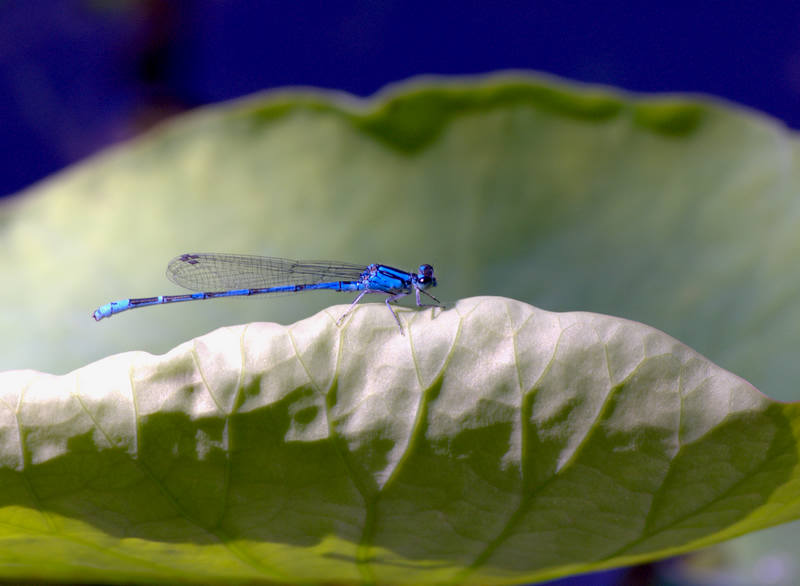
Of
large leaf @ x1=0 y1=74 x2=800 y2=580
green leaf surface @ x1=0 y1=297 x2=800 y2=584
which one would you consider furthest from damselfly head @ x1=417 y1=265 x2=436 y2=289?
green leaf surface @ x1=0 y1=297 x2=800 y2=584

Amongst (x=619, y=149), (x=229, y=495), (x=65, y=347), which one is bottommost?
(x=229, y=495)

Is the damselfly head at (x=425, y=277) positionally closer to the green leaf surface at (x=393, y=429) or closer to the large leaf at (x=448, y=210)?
the large leaf at (x=448, y=210)

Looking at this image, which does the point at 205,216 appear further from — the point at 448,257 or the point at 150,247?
the point at 448,257

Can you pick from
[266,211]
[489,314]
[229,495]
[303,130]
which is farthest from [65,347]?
[489,314]

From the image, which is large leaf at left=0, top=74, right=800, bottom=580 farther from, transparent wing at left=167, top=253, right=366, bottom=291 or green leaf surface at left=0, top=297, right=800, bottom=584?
green leaf surface at left=0, top=297, right=800, bottom=584

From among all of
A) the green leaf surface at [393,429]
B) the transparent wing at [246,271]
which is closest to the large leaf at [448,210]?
the transparent wing at [246,271]

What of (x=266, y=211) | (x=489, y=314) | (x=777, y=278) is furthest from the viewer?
(x=266, y=211)
